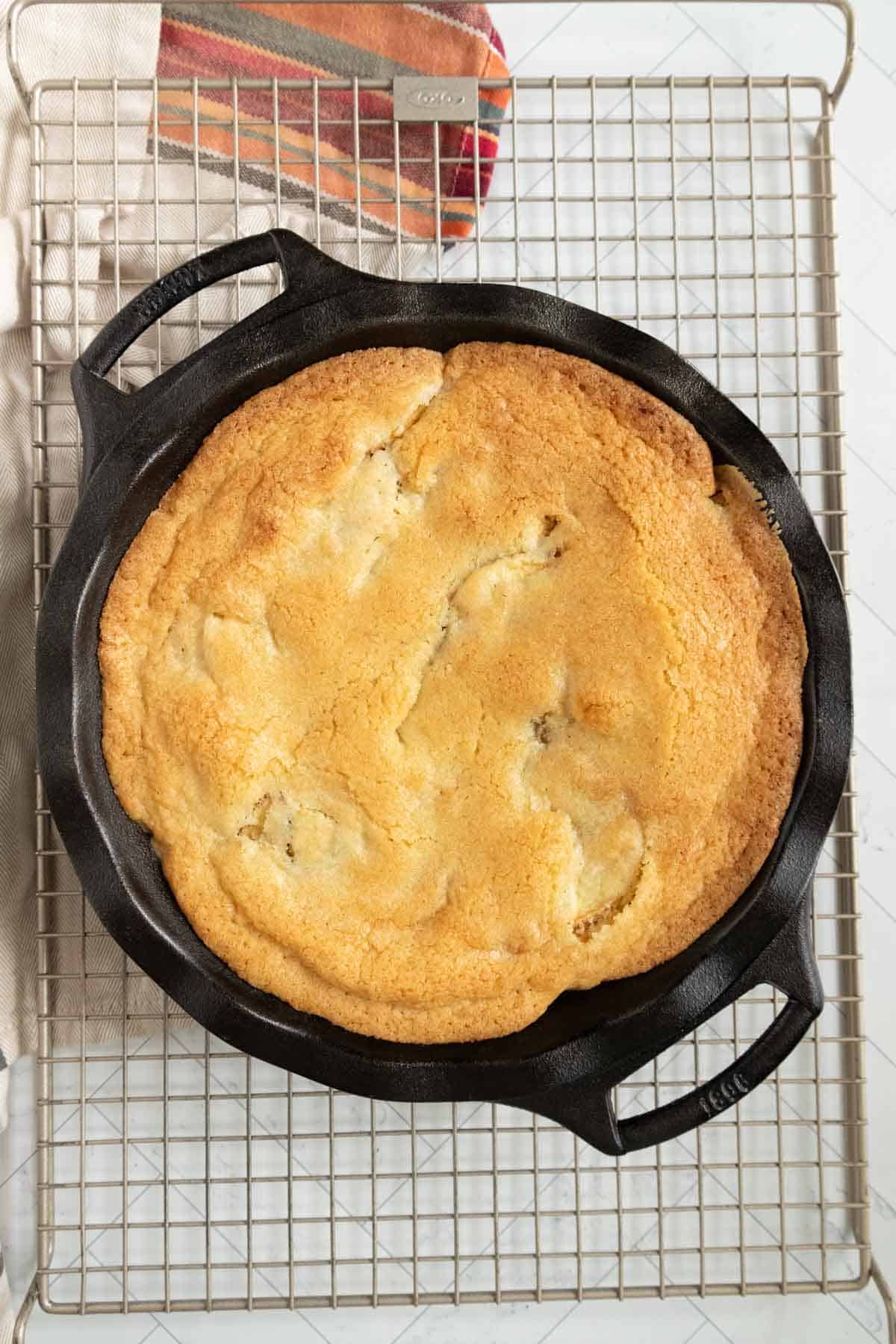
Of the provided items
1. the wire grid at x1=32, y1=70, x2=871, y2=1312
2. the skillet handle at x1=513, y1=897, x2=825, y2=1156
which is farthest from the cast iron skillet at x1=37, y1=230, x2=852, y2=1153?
the wire grid at x1=32, y1=70, x2=871, y2=1312

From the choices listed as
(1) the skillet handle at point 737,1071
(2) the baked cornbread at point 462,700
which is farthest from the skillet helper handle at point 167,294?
(1) the skillet handle at point 737,1071

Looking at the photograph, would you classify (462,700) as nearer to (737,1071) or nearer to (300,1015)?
(300,1015)

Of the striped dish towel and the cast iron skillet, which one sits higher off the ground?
the striped dish towel

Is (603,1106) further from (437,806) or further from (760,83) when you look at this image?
(760,83)

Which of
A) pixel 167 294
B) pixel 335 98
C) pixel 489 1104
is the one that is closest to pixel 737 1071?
pixel 489 1104

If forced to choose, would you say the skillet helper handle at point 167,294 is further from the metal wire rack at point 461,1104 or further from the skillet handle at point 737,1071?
the skillet handle at point 737,1071

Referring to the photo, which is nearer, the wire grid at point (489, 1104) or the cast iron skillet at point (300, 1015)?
the cast iron skillet at point (300, 1015)

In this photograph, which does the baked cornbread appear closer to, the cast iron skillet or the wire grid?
the cast iron skillet
